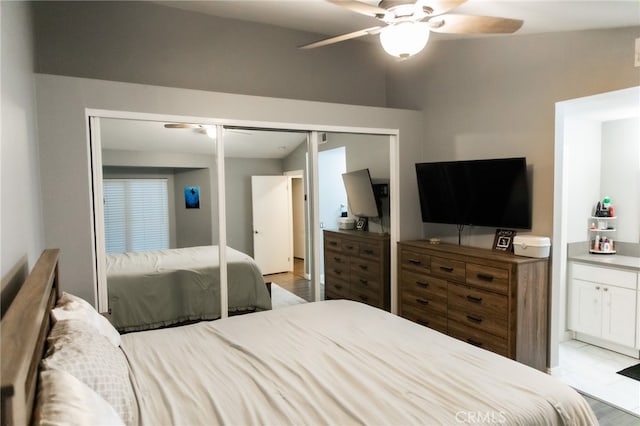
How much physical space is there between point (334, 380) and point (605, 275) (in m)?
3.16

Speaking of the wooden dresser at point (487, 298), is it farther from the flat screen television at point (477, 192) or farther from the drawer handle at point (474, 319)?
the flat screen television at point (477, 192)

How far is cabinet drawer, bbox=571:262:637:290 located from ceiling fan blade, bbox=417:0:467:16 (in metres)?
2.92

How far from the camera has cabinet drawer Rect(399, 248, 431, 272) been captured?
12.2ft

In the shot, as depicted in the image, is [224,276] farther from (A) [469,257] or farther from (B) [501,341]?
(B) [501,341]

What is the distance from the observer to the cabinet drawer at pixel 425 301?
3551 millimetres

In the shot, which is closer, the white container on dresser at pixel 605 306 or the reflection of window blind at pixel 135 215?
the reflection of window blind at pixel 135 215

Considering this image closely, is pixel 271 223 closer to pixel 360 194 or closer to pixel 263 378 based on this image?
pixel 360 194

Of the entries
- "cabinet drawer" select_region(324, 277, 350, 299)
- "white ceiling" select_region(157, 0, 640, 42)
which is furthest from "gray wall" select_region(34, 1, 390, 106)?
"cabinet drawer" select_region(324, 277, 350, 299)

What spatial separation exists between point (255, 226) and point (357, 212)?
1.23 meters

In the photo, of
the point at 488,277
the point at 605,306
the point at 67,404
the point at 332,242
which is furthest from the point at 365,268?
the point at 67,404

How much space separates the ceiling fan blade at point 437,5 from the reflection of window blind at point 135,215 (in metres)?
2.31

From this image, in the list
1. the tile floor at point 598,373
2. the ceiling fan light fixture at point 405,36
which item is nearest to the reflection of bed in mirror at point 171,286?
the ceiling fan light fixture at point 405,36

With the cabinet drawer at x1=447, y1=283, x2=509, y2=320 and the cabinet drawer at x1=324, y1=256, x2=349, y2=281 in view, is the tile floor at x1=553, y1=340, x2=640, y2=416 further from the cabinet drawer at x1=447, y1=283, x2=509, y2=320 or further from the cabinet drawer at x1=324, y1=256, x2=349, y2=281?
the cabinet drawer at x1=324, y1=256, x2=349, y2=281

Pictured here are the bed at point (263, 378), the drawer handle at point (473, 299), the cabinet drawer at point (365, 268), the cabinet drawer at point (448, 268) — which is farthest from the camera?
the cabinet drawer at point (365, 268)
